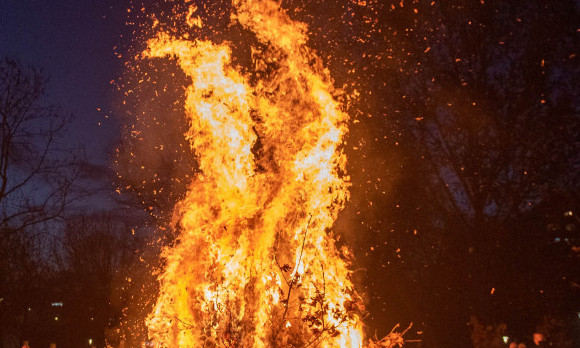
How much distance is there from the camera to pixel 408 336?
748 inches

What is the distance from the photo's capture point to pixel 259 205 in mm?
7918

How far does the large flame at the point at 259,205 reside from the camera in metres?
7.38

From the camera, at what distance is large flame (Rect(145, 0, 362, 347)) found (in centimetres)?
738

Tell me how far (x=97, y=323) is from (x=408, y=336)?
78.2 feet

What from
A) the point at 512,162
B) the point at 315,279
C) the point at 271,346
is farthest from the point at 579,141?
the point at 271,346

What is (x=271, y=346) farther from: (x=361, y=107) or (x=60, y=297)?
(x=60, y=297)

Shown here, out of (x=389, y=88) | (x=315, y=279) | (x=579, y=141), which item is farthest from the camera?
(x=389, y=88)

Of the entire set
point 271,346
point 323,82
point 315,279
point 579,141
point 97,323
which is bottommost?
point 271,346

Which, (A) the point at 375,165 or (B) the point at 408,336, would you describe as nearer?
(A) the point at 375,165

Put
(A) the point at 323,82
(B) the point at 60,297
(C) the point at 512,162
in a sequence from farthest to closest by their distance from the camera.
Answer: (B) the point at 60,297 < (C) the point at 512,162 < (A) the point at 323,82

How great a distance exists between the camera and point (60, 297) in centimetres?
3372

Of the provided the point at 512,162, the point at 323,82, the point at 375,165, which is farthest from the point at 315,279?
the point at 512,162

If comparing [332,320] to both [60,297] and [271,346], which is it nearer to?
[271,346]

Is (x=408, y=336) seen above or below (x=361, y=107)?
below
